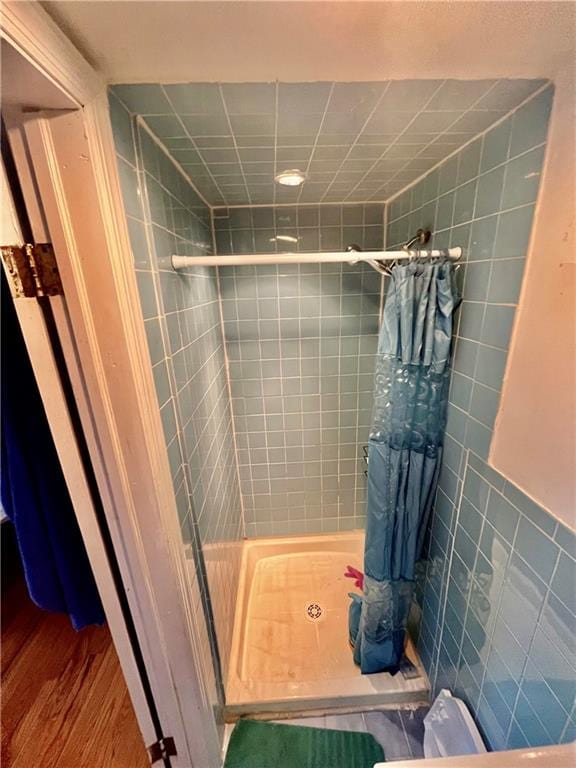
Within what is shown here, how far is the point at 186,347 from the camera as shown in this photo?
103 cm

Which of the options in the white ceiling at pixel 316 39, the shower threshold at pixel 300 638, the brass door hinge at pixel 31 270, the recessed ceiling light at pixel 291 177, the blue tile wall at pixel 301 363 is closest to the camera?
the white ceiling at pixel 316 39

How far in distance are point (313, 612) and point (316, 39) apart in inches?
87.3

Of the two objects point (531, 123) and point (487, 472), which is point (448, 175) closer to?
point (531, 123)

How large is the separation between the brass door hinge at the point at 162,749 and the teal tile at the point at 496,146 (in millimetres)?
2000

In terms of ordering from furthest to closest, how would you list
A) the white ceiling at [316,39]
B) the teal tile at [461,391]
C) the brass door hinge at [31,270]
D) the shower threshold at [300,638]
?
the shower threshold at [300,638] < the teal tile at [461,391] < the brass door hinge at [31,270] < the white ceiling at [316,39]

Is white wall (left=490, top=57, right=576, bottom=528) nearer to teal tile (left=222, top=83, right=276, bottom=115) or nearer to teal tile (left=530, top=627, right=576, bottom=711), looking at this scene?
teal tile (left=530, top=627, right=576, bottom=711)

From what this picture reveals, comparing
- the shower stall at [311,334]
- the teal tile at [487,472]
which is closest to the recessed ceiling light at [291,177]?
the shower stall at [311,334]

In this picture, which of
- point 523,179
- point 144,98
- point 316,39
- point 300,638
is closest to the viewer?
point 316,39

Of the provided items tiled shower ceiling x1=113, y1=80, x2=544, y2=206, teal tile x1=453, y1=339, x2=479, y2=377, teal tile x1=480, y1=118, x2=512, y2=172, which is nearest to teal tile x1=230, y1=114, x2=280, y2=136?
tiled shower ceiling x1=113, y1=80, x2=544, y2=206

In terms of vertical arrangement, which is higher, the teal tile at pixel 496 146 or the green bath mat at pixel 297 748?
the teal tile at pixel 496 146

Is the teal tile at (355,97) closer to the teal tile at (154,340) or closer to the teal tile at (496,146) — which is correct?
the teal tile at (496,146)

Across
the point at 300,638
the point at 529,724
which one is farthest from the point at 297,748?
the point at 529,724

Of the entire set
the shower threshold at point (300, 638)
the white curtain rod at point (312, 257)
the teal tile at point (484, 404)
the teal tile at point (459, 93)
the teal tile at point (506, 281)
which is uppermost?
the teal tile at point (459, 93)

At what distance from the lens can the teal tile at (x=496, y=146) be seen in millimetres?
785
